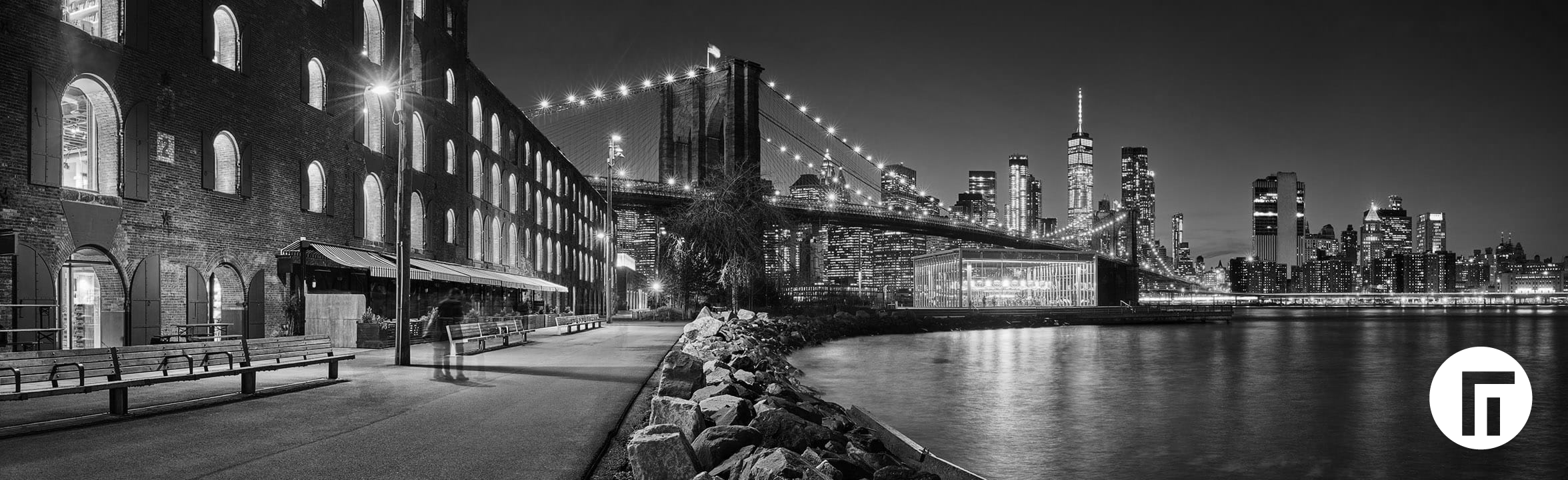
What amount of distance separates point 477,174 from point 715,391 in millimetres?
29166

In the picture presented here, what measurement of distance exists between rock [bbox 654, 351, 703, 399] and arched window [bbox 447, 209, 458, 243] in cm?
2334

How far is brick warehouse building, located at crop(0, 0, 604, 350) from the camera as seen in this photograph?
642 inches

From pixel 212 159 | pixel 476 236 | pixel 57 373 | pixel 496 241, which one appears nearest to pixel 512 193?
pixel 496 241

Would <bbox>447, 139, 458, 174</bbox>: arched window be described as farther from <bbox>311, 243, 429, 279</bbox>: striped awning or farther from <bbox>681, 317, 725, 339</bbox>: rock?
<bbox>681, 317, 725, 339</bbox>: rock

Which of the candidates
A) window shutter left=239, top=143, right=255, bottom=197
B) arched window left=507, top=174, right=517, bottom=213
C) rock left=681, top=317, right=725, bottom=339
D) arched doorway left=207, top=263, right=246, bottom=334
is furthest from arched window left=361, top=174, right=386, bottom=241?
arched window left=507, top=174, right=517, bottom=213

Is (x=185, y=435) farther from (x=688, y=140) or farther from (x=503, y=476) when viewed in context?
(x=688, y=140)

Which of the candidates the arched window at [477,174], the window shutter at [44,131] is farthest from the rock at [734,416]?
the arched window at [477,174]

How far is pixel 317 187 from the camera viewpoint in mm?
25219

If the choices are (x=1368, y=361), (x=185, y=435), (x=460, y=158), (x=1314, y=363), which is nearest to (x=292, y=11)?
(x=460, y=158)

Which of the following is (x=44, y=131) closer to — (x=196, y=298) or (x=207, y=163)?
(x=207, y=163)

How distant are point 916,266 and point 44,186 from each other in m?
63.9

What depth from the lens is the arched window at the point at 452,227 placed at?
1336 inches

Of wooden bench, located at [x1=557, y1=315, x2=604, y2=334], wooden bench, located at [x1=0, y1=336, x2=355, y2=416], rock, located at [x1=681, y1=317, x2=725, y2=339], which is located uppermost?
wooden bench, located at [x1=0, y1=336, x2=355, y2=416]

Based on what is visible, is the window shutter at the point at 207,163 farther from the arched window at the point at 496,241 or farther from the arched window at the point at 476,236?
the arched window at the point at 496,241
